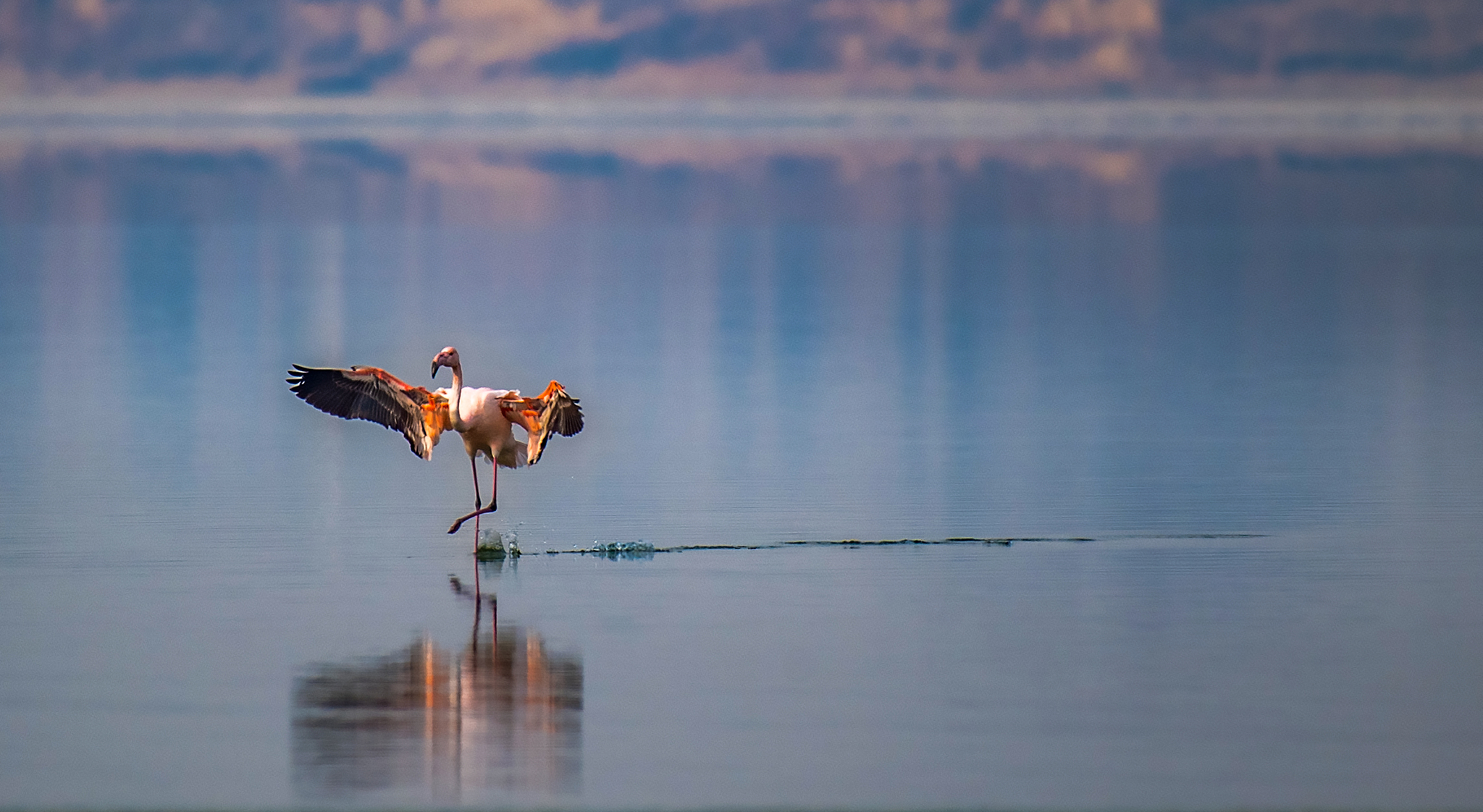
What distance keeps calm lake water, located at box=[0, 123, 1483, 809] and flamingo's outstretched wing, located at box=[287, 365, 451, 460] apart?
666 millimetres

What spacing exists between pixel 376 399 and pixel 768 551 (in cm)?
→ 237

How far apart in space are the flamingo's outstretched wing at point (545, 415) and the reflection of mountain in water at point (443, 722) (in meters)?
2.56

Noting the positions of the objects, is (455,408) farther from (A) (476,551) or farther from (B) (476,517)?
(A) (476,551)

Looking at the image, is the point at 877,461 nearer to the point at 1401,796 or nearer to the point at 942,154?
the point at 1401,796

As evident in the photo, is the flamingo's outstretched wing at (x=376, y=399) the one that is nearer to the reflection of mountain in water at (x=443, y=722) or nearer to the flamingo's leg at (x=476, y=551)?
the flamingo's leg at (x=476, y=551)

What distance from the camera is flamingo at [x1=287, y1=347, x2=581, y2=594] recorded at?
13.3m

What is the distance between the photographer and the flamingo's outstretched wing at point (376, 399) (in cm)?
1342

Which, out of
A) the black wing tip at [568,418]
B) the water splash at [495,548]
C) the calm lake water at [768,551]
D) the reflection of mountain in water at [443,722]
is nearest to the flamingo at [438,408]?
the black wing tip at [568,418]

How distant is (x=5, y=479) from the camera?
1527 cm

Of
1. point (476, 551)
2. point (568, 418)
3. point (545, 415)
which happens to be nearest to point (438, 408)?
point (545, 415)

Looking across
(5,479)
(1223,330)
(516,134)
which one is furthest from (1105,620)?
(516,134)

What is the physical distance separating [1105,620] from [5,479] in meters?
7.58

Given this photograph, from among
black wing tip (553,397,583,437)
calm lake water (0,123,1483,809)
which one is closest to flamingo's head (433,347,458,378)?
black wing tip (553,397,583,437)

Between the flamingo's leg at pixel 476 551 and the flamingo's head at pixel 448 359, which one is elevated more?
the flamingo's head at pixel 448 359
